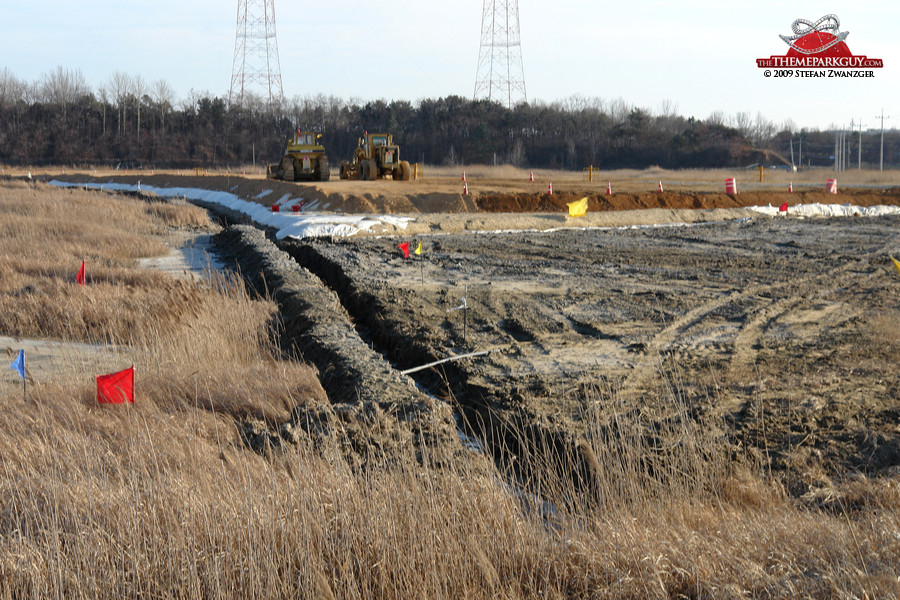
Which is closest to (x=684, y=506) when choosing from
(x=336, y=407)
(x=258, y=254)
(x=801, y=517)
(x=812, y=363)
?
(x=801, y=517)

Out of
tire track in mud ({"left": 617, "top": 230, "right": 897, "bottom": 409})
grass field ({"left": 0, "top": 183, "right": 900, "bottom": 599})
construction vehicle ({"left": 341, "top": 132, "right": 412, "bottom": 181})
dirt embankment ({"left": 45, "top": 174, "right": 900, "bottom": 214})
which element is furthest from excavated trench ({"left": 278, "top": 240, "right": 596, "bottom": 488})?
construction vehicle ({"left": 341, "top": 132, "right": 412, "bottom": 181})

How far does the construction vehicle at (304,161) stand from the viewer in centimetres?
3547

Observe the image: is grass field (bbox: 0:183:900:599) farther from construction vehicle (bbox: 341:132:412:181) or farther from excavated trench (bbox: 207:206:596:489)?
construction vehicle (bbox: 341:132:412:181)

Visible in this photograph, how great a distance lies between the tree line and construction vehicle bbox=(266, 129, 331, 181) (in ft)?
112

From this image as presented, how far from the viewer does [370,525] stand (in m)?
3.94

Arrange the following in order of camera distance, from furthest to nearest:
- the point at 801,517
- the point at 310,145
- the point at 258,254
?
the point at 310,145, the point at 258,254, the point at 801,517

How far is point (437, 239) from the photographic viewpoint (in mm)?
20906

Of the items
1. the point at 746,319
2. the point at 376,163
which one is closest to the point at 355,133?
the point at 376,163

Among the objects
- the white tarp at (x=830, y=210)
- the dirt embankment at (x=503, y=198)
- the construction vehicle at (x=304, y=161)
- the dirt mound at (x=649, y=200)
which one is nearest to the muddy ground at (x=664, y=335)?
the dirt embankment at (x=503, y=198)

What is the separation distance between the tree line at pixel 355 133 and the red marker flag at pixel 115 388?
64.9m

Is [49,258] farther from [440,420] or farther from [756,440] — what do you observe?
[756,440]

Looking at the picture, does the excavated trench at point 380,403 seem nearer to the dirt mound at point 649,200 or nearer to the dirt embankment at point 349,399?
the dirt embankment at point 349,399

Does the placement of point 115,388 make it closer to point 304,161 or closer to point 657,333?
point 657,333

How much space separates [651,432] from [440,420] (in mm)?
1711
